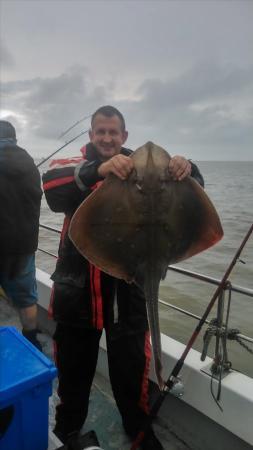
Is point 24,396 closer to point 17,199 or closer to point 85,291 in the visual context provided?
point 85,291

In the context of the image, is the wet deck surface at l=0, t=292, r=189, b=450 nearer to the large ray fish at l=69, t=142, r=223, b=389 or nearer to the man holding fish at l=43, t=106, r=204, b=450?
the man holding fish at l=43, t=106, r=204, b=450

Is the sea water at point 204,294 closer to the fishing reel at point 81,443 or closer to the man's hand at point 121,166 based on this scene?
the fishing reel at point 81,443

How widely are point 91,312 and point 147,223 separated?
984mm

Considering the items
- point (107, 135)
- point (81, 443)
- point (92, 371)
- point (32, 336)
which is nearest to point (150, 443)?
point (92, 371)

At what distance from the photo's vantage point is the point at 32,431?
225cm

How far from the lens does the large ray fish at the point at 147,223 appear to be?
1.86m

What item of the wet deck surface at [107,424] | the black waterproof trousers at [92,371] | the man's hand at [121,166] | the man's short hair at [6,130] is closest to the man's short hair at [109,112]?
the man's hand at [121,166]

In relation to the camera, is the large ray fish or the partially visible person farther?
the partially visible person

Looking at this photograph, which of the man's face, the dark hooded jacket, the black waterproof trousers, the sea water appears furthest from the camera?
the sea water

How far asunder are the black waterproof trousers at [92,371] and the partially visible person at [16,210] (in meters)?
1.20

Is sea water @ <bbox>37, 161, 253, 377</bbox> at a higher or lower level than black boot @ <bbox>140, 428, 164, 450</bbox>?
lower

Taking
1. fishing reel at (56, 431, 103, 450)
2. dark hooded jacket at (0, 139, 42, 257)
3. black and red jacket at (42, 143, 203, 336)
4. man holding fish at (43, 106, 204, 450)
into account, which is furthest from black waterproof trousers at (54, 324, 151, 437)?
dark hooded jacket at (0, 139, 42, 257)

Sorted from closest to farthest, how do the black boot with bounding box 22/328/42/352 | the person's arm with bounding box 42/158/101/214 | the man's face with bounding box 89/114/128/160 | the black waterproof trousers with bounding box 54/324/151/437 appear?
1. the person's arm with bounding box 42/158/101/214
2. the man's face with bounding box 89/114/128/160
3. the black waterproof trousers with bounding box 54/324/151/437
4. the black boot with bounding box 22/328/42/352

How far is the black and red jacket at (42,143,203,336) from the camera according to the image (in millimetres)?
2521
